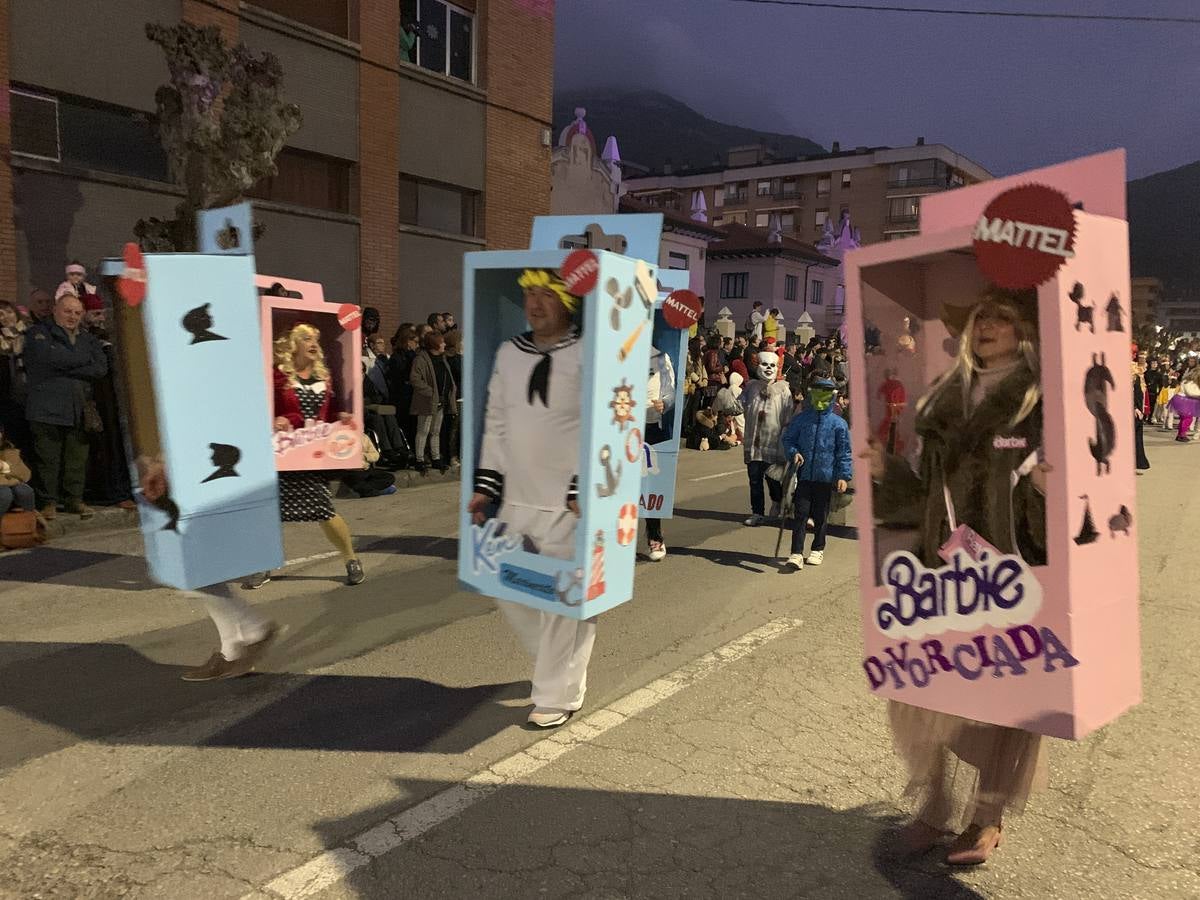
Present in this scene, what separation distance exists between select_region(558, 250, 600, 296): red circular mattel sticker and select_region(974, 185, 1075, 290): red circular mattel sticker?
4.78ft

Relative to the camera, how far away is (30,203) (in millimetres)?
11180

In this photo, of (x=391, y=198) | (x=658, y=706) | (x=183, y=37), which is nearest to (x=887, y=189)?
(x=391, y=198)

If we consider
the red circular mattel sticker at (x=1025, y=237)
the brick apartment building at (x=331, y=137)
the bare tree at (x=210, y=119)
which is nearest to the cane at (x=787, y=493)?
the red circular mattel sticker at (x=1025, y=237)

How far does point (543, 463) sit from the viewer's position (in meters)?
3.80

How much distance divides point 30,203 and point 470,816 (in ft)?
37.3

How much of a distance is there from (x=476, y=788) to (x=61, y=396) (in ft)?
21.3

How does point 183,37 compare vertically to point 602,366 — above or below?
above

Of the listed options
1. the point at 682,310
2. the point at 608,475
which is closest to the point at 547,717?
the point at 608,475

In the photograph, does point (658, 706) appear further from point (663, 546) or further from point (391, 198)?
point (391, 198)

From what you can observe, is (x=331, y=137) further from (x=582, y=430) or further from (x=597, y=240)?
(x=582, y=430)

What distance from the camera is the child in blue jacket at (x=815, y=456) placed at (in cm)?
726

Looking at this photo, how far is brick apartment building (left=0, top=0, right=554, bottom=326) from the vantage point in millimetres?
11250

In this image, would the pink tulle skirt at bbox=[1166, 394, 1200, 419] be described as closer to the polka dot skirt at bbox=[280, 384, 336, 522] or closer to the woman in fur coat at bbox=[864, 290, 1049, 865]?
the polka dot skirt at bbox=[280, 384, 336, 522]

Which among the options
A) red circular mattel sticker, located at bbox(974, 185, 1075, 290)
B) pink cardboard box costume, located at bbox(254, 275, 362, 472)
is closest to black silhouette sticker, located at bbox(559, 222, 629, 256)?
pink cardboard box costume, located at bbox(254, 275, 362, 472)
